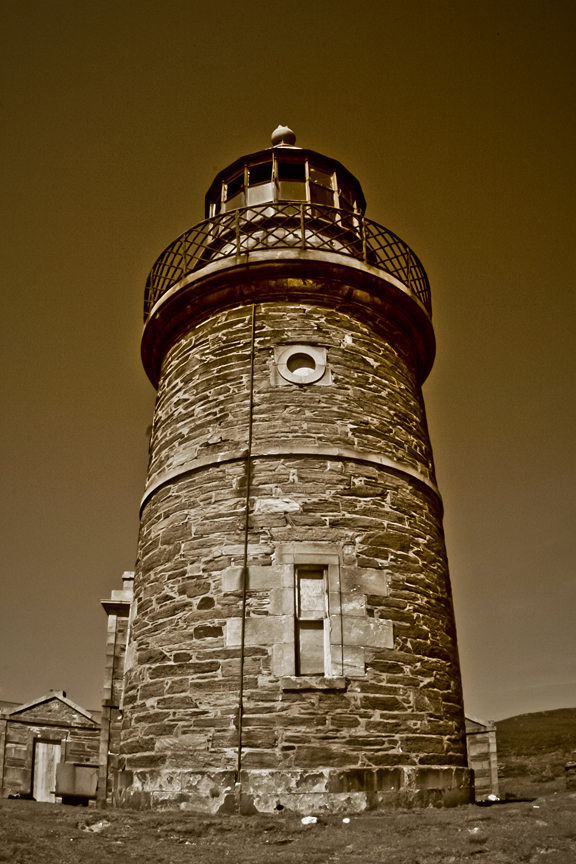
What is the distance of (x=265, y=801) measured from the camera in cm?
743

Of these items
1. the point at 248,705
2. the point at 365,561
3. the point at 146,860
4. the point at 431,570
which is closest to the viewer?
the point at 146,860

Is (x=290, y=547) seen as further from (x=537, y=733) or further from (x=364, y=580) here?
(x=537, y=733)

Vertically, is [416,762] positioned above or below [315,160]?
below

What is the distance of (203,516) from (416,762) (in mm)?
3965

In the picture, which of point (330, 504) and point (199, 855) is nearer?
point (199, 855)

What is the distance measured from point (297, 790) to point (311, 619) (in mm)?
1858

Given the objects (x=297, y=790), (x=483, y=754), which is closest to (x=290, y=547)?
(x=297, y=790)

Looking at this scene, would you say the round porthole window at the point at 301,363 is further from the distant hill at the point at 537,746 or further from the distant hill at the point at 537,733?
the distant hill at the point at 537,733

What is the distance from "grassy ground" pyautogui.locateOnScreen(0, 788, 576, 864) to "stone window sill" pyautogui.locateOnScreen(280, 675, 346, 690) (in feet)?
4.21

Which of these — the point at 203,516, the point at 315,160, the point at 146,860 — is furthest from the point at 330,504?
the point at 315,160

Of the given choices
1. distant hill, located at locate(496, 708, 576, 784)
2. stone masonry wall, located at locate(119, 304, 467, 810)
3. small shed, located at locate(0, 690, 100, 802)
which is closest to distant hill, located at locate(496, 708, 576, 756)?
distant hill, located at locate(496, 708, 576, 784)

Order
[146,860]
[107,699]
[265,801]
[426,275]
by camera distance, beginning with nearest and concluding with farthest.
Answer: [146,860] → [265,801] → [426,275] → [107,699]

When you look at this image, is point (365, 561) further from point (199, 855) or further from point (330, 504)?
point (199, 855)

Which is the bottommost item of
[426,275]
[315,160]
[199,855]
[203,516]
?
[199,855]
